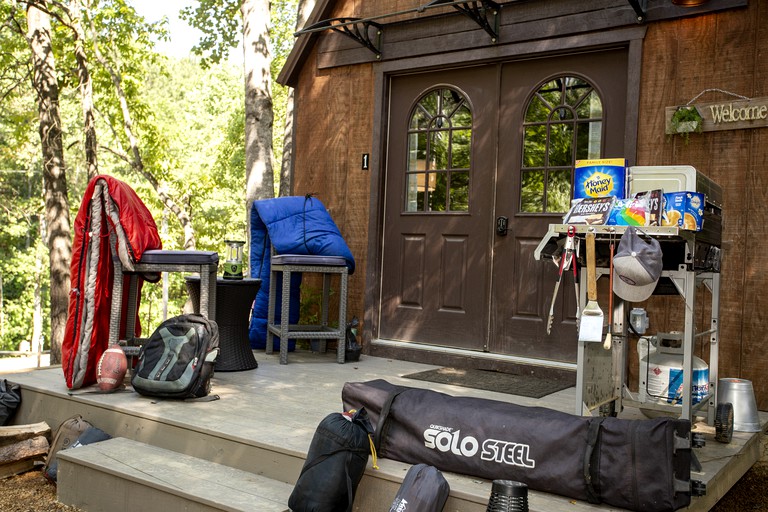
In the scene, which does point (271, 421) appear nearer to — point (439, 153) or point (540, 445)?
point (540, 445)

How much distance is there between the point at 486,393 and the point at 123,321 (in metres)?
2.57

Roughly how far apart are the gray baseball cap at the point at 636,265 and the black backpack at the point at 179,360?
240 centimetres

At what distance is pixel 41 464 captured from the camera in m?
4.50

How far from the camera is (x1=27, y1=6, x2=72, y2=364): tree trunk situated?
31.1ft

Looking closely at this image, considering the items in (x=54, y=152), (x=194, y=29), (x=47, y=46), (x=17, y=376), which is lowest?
(x=17, y=376)

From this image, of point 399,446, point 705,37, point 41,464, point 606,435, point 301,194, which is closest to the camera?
point 606,435

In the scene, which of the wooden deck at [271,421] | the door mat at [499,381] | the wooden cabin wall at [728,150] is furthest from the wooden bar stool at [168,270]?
the wooden cabin wall at [728,150]

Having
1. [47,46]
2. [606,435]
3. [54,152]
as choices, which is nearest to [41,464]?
[606,435]

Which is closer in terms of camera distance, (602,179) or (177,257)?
(602,179)

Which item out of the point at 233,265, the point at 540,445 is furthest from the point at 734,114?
the point at 233,265

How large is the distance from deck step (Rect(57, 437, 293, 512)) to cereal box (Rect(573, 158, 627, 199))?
2031 mm

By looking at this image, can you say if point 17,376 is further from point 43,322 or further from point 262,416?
point 43,322

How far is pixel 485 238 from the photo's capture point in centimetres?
579

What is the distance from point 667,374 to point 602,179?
3.44 feet
